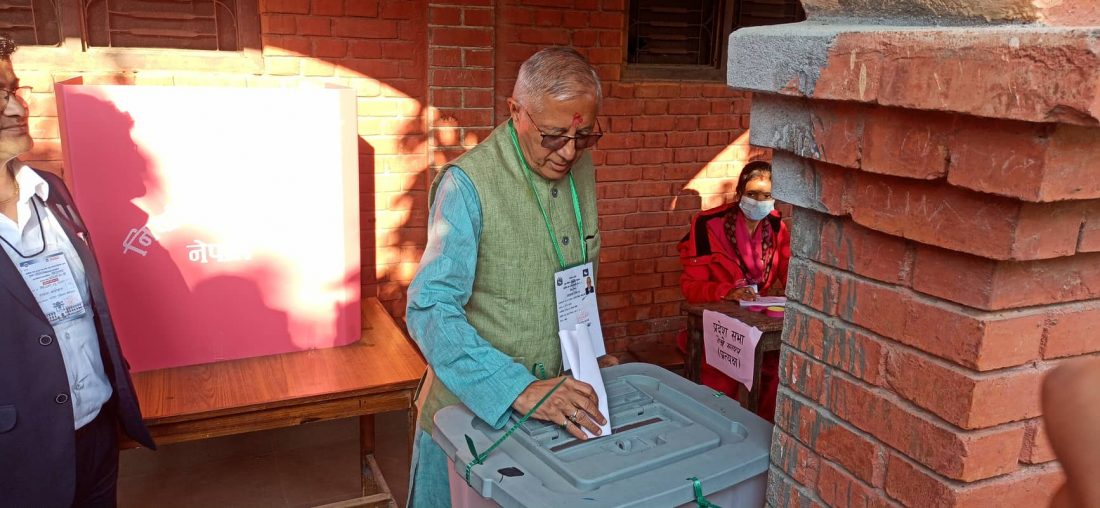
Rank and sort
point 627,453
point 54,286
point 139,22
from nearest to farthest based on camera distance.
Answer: point 627,453 < point 54,286 < point 139,22

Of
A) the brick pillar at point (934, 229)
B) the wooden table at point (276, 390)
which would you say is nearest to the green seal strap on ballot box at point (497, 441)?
the brick pillar at point (934, 229)

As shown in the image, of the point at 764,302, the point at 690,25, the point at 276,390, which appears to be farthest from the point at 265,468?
the point at 690,25

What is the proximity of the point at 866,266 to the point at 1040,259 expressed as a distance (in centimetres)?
25

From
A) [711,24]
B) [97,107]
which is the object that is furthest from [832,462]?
[711,24]

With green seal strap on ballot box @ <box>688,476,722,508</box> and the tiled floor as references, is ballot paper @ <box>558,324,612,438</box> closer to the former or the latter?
green seal strap on ballot box @ <box>688,476,722,508</box>

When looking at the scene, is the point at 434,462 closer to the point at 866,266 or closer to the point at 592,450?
the point at 592,450

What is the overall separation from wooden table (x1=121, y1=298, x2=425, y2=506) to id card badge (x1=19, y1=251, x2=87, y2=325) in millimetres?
457

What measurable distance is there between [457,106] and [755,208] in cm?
177

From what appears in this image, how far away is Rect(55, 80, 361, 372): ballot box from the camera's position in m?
2.64

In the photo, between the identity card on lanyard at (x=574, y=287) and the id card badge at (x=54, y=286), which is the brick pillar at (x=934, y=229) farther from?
the id card badge at (x=54, y=286)

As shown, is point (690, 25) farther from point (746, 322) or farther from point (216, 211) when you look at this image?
point (216, 211)

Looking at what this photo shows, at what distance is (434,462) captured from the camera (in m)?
2.26

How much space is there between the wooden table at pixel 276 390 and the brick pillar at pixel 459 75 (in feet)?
4.58

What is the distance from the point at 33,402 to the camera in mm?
2254
